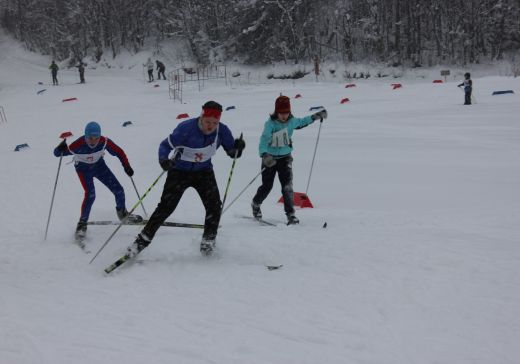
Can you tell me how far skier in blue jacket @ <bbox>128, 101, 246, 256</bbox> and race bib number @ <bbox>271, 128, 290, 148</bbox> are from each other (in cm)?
98

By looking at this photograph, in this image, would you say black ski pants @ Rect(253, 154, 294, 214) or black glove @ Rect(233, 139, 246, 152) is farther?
black ski pants @ Rect(253, 154, 294, 214)

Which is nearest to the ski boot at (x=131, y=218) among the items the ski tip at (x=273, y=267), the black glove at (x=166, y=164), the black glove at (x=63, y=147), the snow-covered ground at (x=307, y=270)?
the snow-covered ground at (x=307, y=270)

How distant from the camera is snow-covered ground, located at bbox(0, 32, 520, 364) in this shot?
3086mm

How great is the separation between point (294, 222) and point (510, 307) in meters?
3.11

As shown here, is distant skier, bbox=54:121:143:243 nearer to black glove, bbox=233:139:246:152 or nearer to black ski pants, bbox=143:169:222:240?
black ski pants, bbox=143:169:222:240

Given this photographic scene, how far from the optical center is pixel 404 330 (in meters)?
3.17

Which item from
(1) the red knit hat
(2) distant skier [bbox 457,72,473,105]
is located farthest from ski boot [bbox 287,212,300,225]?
(2) distant skier [bbox 457,72,473,105]

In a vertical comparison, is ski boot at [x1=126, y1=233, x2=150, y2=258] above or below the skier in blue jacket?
below

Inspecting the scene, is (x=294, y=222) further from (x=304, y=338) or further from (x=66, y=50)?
(x=66, y=50)

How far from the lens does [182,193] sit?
4.69 m

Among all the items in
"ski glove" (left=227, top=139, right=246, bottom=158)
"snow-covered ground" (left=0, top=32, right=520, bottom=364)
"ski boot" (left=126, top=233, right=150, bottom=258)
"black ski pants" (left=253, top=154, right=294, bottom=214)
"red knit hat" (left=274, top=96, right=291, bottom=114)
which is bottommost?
"snow-covered ground" (left=0, top=32, right=520, bottom=364)

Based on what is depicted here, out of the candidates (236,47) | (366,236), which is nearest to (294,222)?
Result: (366,236)

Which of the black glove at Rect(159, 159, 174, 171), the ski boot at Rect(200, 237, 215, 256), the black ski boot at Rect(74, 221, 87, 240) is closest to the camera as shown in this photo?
the black glove at Rect(159, 159, 174, 171)

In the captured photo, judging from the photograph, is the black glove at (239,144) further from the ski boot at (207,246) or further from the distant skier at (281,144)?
the ski boot at (207,246)
